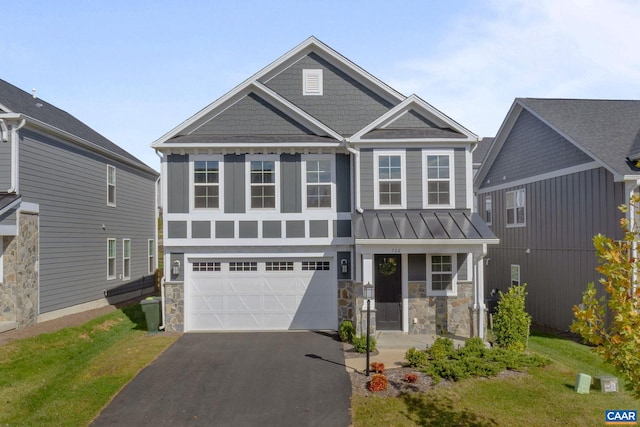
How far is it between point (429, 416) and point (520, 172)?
1283 cm

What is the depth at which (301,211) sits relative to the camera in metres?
14.2

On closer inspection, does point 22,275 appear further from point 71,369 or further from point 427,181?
point 427,181

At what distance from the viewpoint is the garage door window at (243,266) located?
14453mm

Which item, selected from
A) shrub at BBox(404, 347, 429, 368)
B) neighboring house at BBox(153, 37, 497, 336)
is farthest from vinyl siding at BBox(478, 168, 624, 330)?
shrub at BBox(404, 347, 429, 368)

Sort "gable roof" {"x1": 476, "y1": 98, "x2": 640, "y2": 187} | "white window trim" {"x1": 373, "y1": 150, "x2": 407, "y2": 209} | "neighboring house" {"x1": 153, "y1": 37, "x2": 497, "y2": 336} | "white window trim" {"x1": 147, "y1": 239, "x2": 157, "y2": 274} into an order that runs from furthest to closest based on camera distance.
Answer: "white window trim" {"x1": 147, "y1": 239, "x2": 157, "y2": 274} → "white window trim" {"x1": 373, "y1": 150, "x2": 407, "y2": 209} → "neighboring house" {"x1": 153, "y1": 37, "x2": 497, "y2": 336} → "gable roof" {"x1": 476, "y1": 98, "x2": 640, "y2": 187}

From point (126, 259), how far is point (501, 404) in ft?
57.5

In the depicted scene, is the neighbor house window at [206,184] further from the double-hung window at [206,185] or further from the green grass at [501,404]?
the green grass at [501,404]

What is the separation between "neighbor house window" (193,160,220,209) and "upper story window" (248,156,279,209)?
1.03 meters

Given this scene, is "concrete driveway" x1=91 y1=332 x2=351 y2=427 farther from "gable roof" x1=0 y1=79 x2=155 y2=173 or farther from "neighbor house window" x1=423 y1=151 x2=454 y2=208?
"gable roof" x1=0 y1=79 x2=155 y2=173

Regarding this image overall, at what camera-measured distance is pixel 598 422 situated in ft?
25.1

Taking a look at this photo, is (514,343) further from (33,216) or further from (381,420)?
(33,216)

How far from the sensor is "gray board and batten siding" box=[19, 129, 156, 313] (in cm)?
1494

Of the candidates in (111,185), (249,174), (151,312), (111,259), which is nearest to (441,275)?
(249,174)

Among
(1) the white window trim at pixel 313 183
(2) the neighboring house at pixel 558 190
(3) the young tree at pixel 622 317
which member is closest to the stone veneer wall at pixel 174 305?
(1) the white window trim at pixel 313 183
